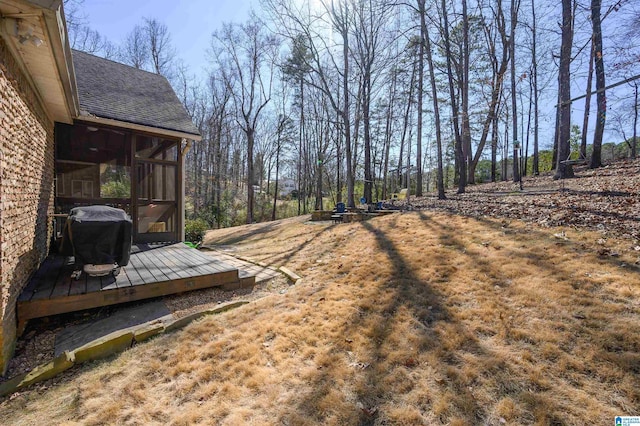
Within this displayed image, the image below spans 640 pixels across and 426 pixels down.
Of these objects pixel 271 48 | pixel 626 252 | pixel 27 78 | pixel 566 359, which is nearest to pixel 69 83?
pixel 27 78

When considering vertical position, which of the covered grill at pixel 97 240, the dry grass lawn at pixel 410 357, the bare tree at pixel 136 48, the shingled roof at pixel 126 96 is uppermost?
the bare tree at pixel 136 48

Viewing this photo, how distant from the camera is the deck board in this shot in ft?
11.0

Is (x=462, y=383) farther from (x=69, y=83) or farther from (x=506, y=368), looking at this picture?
(x=69, y=83)

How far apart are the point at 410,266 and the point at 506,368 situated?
2.16 metres

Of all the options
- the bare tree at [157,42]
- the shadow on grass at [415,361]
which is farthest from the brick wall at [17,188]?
the bare tree at [157,42]

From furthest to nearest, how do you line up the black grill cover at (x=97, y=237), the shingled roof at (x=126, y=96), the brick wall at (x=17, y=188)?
the shingled roof at (x=126, y=96)
the black grill cover at (x=97, y=237)
the brick wall at (x=17, y=188)

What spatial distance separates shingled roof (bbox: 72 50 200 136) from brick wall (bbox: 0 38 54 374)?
5.65ft

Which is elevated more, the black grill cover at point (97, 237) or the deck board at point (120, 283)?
the black grill cover at point (97, 237)

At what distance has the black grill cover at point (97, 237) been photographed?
12.3 feet

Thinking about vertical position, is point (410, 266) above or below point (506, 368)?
above

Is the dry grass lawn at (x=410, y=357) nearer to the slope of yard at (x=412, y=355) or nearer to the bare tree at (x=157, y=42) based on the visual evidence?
the slope of yard at (x=412, y=355)

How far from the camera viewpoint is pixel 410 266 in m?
4.36

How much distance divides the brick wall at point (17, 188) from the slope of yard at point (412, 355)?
38.4 inches

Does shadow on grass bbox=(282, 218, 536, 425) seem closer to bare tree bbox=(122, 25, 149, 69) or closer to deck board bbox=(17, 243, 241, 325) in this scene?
deck board bbox=(17, 243, 241, 325)
